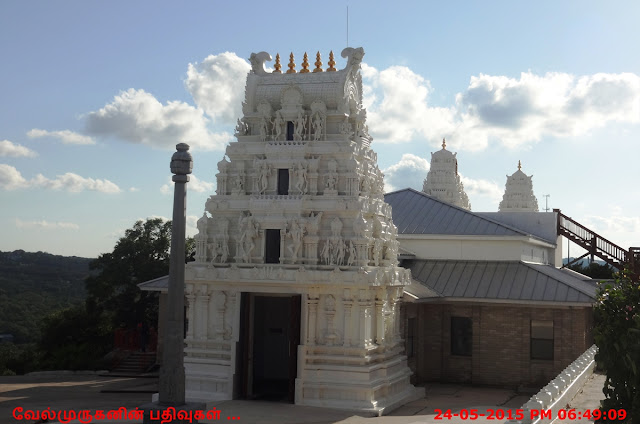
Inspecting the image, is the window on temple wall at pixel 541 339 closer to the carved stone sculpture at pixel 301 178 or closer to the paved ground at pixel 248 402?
the paved ground at pixel 248 402

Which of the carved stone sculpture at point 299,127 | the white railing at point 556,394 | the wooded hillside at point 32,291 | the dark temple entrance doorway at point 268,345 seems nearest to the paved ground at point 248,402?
the white railing at point 556,394

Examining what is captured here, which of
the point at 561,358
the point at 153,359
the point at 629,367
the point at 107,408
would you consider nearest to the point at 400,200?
the point at 561,358

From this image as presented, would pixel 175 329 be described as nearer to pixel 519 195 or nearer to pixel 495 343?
pixel 495 343

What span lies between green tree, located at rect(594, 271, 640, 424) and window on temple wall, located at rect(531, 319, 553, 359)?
11896 millimetres

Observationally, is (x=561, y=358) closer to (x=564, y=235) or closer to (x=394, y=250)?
(x=394, y=250)

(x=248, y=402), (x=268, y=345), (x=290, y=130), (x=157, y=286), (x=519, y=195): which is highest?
(x=519, y=195)

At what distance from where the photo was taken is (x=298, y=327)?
21.2 meters

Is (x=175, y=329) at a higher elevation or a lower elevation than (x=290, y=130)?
lower

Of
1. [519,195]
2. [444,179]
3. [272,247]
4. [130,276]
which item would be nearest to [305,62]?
[272,247]

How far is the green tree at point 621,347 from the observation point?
11.9m

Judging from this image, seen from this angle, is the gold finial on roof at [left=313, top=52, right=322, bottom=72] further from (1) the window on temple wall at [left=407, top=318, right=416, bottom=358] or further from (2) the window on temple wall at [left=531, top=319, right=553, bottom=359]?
(2) the window on temple wall at [left=531, top=319, right=553, bottom=359]

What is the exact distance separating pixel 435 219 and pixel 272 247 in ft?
36.4

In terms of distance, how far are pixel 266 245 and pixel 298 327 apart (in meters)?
2.90

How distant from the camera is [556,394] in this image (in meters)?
14.6
